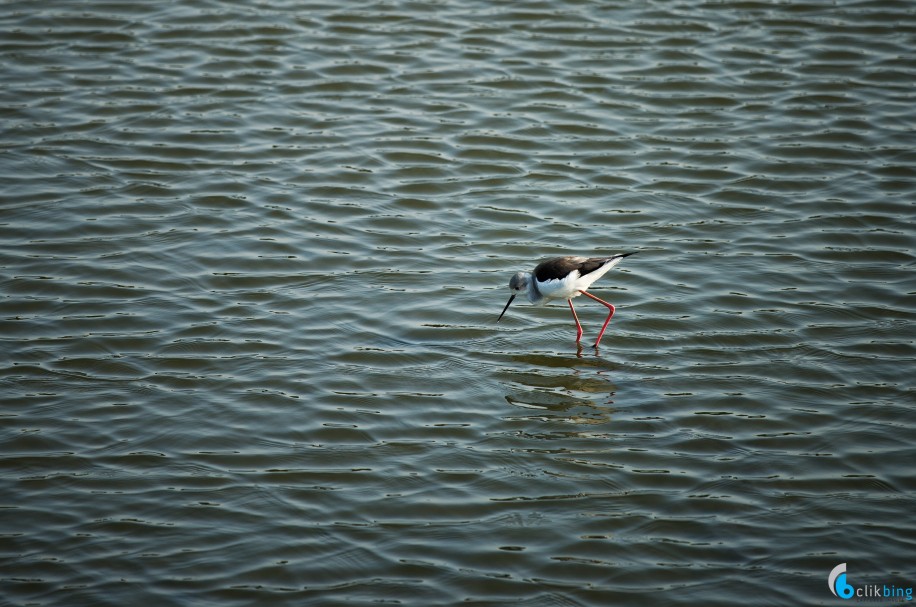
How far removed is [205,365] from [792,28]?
1097 centimetres

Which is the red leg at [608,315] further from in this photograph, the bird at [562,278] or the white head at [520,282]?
the white head at [520,282]

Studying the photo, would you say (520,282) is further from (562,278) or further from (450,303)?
(450,303)

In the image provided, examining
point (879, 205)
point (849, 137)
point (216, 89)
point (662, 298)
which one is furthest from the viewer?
point (216, 89)

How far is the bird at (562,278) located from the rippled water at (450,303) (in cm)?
44

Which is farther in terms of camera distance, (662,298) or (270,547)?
(662,298)

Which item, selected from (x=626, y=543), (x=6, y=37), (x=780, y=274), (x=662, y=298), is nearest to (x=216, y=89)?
(x=6, y=37)

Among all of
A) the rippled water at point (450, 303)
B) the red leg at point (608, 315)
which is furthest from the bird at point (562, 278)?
the rippled water at point (450, 303)

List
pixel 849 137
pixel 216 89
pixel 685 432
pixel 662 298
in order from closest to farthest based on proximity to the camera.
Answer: pixel 685 432, pixel 662 298, pixel 849 137, pixel 216 89

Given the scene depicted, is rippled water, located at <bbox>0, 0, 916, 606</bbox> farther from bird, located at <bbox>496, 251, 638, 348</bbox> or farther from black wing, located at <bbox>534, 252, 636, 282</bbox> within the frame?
black wing, located at <bbox>534, 252, 636, 282</bbox>

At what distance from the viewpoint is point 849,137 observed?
12.8 m

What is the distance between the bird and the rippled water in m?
0.44

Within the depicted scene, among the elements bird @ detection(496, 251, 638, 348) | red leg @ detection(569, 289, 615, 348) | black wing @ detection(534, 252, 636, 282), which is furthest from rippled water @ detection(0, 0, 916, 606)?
black wing @ detection(534, 252, 636, 282)

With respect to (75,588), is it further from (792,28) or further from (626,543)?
(792,28)

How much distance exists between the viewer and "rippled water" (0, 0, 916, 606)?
6930mm
